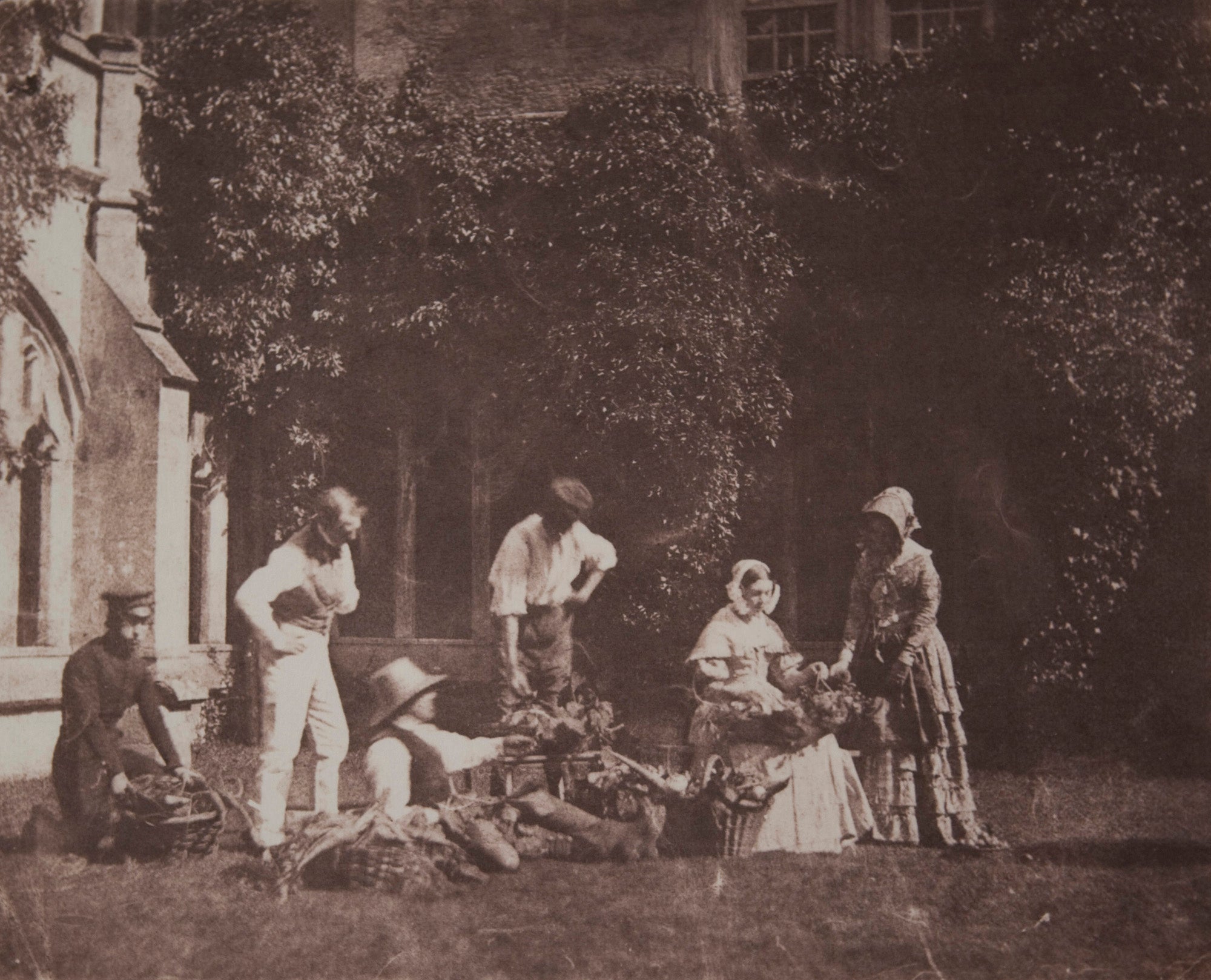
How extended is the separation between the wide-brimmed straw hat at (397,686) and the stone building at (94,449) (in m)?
0.67

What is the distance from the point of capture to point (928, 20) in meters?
4.04

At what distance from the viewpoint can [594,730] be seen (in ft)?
13.8

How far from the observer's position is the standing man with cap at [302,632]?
430 centimetres

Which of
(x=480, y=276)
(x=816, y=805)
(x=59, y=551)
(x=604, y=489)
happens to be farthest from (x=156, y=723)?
(x=816, y=805)

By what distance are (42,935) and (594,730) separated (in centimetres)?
223

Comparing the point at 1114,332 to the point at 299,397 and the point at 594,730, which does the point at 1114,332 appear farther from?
the point at 299,397

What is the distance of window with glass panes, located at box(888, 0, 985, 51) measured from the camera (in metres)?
3.99

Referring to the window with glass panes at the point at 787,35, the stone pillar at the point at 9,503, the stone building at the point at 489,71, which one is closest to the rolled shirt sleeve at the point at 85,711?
the stone pillar at the point at 9,503

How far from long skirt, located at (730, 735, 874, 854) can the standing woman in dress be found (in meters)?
0.07

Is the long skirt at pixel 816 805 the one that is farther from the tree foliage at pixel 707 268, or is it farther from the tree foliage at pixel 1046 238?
the tree foliage at pixel 1046 238

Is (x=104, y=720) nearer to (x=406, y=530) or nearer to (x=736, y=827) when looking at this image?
(x=406, y=530)

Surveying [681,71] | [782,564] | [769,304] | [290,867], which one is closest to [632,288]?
[769,304]

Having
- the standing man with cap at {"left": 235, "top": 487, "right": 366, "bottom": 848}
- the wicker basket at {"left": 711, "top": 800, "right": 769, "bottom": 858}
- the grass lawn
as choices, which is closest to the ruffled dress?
the grass lawn

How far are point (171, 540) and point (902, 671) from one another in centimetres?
296
